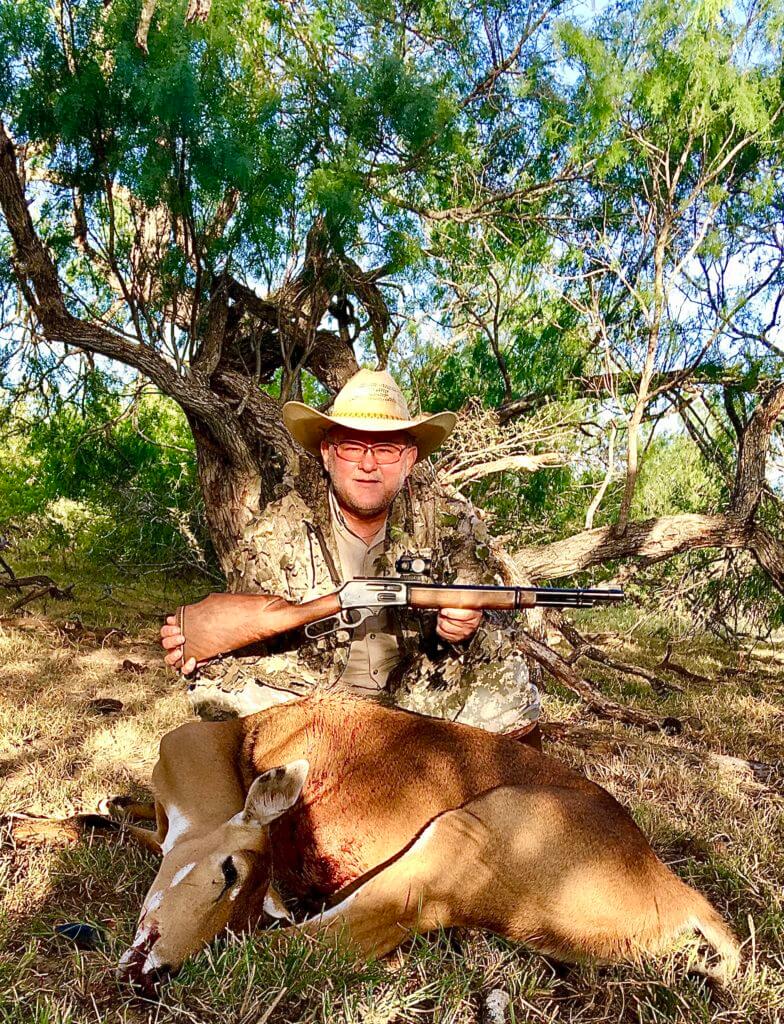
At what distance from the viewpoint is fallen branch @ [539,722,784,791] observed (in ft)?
15.4

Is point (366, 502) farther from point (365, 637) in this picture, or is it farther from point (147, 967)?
point (147, 967)

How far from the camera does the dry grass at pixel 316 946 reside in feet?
7.25

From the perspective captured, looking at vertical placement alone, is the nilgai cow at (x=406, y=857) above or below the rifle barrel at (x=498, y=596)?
below

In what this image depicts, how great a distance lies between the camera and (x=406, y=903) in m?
2.43

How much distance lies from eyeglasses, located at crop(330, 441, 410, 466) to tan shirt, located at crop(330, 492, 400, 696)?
12.0 inches

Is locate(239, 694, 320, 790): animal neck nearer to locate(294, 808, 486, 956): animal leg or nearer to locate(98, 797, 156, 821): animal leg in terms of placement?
locate(294, 808, 486, 956): animal leg

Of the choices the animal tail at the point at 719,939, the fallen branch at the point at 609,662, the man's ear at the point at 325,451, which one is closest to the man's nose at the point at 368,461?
the man's ear at the point at 325,451

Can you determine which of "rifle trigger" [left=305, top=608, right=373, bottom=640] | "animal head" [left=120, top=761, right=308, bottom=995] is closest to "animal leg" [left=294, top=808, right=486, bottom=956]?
"animal head" [left=120, top=761, right=308, bottom=995]

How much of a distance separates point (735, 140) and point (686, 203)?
0.81 m

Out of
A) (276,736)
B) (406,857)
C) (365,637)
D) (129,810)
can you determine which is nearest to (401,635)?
(365,637)

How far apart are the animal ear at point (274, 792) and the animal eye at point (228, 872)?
148mm

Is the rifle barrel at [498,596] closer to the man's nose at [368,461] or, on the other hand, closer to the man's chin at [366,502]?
the man's chin at [366,502]

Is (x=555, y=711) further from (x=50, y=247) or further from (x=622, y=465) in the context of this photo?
(x=50, y=247)

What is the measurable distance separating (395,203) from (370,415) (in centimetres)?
377
